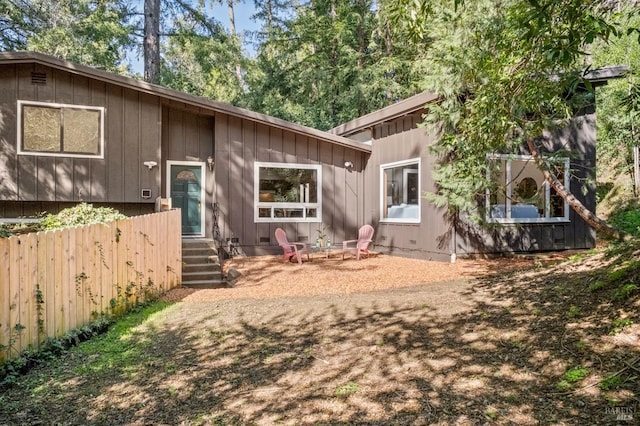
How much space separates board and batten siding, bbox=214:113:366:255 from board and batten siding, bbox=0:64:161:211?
162cm

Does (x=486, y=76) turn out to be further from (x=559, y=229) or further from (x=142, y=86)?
(x=142, y=86)

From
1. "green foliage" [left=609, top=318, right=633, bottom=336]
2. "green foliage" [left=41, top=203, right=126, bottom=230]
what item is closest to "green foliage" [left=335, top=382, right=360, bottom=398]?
"green foliage" [left=609, top=318, right=633, bottom=336]

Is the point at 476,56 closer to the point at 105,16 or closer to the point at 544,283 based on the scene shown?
the point at 544,283

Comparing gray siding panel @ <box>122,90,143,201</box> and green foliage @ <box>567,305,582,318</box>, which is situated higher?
gray siding panel @ <box>122,90,143,201</box>

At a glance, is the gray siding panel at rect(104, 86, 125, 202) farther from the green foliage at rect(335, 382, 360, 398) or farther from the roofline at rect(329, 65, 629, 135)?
the green foliage at rect(335, 382, 360, 398)

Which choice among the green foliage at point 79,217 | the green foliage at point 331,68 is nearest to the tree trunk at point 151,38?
the green foliage at point 331,68

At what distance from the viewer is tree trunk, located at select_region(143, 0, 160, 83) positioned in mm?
15602

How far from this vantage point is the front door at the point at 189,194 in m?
10.1

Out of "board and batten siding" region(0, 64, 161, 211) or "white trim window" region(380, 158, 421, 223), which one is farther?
"white trim window" region(380, 158, 421, 223)

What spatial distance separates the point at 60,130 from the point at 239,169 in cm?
389

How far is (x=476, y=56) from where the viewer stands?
5824 millimetres

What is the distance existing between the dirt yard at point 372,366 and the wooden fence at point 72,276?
445 millimetres

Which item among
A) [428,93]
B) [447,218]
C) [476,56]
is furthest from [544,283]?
[428,93]

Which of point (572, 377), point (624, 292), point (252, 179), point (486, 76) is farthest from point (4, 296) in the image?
point (252, 179)
